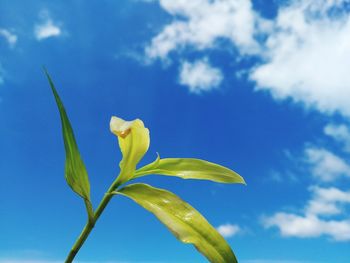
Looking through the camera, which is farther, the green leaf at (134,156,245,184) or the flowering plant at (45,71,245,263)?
the green leaf at (134,156,245,184)

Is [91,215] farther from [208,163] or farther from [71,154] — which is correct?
[208,163]

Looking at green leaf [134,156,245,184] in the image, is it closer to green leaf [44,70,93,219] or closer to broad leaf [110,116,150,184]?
broad leaf [110,116,150,184]

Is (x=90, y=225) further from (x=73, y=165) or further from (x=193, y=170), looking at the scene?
(x=193, y=170)

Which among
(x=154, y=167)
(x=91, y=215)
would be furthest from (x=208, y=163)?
(x=91, y=215)

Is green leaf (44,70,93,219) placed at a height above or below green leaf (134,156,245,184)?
below

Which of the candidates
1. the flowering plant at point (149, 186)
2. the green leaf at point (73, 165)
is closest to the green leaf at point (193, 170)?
the flowering plant at point (149, 186)

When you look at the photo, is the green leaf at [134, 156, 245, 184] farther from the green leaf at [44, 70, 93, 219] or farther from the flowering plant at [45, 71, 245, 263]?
the green leaf at [44, 70, 93, 219]

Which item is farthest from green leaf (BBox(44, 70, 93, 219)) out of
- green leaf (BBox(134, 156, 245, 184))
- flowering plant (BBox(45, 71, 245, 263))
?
green leaf (BBox(134, 156, 245, 184))
